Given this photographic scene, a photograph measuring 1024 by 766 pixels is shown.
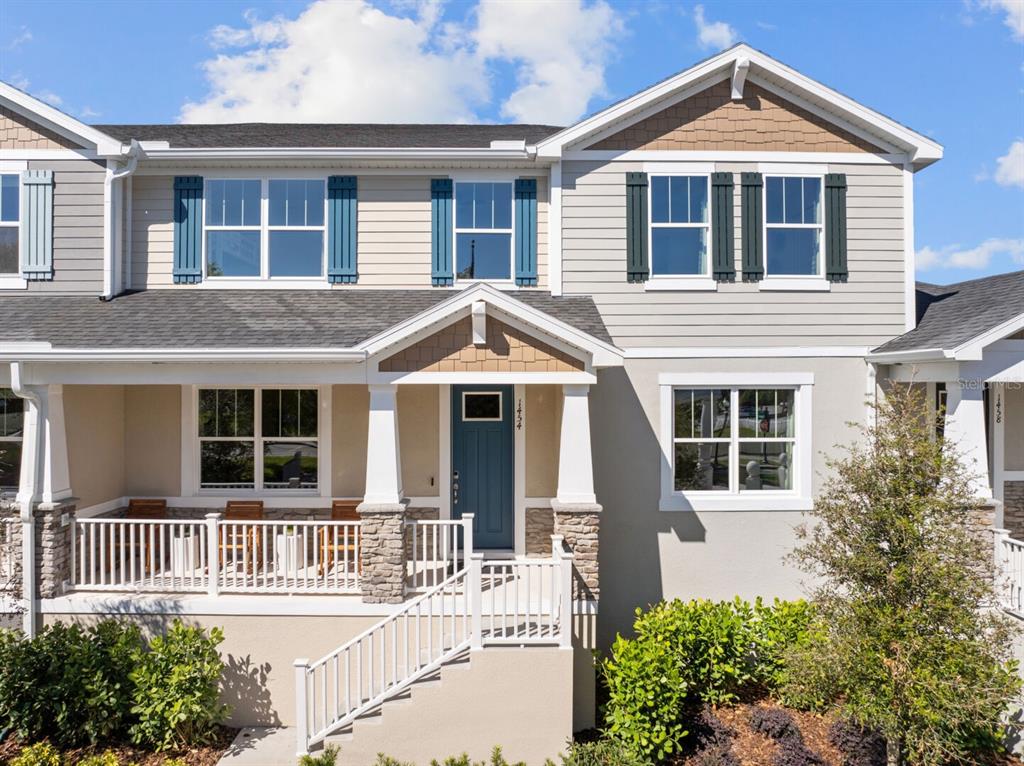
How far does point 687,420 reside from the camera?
967 cm

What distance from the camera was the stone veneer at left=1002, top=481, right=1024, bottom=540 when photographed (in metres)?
9.87

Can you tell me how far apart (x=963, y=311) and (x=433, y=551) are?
8539 mm

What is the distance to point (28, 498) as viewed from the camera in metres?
7.90

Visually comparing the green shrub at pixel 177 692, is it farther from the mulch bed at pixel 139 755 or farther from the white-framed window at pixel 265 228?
the white-framed window at pixel 265 228

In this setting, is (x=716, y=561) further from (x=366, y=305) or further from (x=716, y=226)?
(x=366, y=305)

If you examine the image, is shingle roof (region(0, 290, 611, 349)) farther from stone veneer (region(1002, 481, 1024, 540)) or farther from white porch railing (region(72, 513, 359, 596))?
stone veneer (region(1002, 481, 1024, 540))

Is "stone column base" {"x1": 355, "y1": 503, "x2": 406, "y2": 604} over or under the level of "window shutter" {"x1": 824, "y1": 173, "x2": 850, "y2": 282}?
under

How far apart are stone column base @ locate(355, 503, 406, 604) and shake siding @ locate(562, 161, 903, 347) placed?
434 centimetres

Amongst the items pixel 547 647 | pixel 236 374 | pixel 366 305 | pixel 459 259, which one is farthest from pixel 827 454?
pixel 236 374

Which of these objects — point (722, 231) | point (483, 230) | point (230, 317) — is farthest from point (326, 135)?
point (722, 231)

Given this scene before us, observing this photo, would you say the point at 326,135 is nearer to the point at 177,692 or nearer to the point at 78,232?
the point at 78,232

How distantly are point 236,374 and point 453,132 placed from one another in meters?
6.83

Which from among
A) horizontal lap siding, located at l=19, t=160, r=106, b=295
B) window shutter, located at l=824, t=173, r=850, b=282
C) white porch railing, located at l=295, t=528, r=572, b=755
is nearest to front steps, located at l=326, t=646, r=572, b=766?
white porch railing, located at l=295, t=528, r=572, b=755

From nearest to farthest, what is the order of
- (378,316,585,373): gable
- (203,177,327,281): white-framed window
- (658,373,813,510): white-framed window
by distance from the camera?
(378,316,585,373): gable < (658,373,813,510): white-framed window < (203,177,327,281): white-framed window
